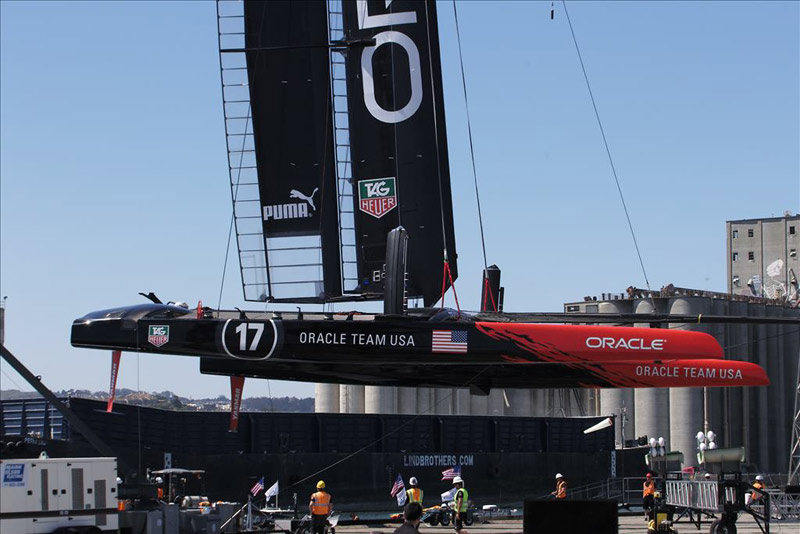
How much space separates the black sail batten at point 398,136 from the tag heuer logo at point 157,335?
13.6 ft

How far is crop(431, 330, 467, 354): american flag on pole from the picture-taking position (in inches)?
800

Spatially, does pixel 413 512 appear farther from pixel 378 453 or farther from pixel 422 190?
pixel 378 453

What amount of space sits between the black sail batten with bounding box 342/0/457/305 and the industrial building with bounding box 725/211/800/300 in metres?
85.7

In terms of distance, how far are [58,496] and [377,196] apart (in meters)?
8.97

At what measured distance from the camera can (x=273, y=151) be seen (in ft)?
75.0

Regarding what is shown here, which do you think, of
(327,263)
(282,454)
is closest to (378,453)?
(282,454)

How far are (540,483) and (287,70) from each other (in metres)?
26.6

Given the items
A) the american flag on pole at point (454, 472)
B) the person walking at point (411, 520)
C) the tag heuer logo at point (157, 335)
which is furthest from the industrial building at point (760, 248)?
the person walking at point (411, 520)

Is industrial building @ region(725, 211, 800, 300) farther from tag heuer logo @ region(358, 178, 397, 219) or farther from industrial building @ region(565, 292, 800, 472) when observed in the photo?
tag heuer logo @ region(358, 178, 397, 219)

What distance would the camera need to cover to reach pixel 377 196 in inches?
896

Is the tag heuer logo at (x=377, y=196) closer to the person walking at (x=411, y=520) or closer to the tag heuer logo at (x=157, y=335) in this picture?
the tag heuer logo at (x=157, y=335)

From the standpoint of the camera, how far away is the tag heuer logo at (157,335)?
820 inches

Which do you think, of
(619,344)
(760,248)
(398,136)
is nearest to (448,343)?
(619,344)

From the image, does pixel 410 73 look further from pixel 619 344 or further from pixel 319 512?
pixel 319 512
